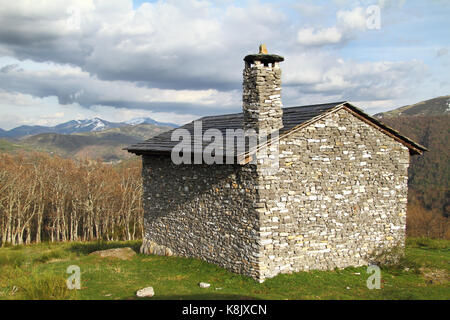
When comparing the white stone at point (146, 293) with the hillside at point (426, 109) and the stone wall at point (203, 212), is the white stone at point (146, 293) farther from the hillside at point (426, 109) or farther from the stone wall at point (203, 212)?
the hillside at point (426, 109)

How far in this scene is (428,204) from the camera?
211 feet

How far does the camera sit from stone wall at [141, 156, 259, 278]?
10.4 metres

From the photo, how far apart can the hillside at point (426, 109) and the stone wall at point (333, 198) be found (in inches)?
6565

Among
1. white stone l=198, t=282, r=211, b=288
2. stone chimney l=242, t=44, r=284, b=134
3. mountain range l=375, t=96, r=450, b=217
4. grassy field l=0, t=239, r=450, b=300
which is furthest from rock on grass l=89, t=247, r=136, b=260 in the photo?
mountain range l=375, t=96, r=450, b=217

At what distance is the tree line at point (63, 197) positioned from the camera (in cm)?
3353

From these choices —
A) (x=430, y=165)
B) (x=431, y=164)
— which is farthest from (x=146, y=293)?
(x=431, y=164)

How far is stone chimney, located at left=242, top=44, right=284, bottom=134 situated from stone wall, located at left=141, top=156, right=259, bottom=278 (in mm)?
1630

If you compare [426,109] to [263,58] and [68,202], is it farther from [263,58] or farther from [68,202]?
[263,58]

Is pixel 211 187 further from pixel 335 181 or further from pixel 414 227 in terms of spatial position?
pixel 414 227

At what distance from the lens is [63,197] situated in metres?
34.4

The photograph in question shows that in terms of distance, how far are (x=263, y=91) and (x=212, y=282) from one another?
20.5 feet

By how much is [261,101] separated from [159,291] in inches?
256
